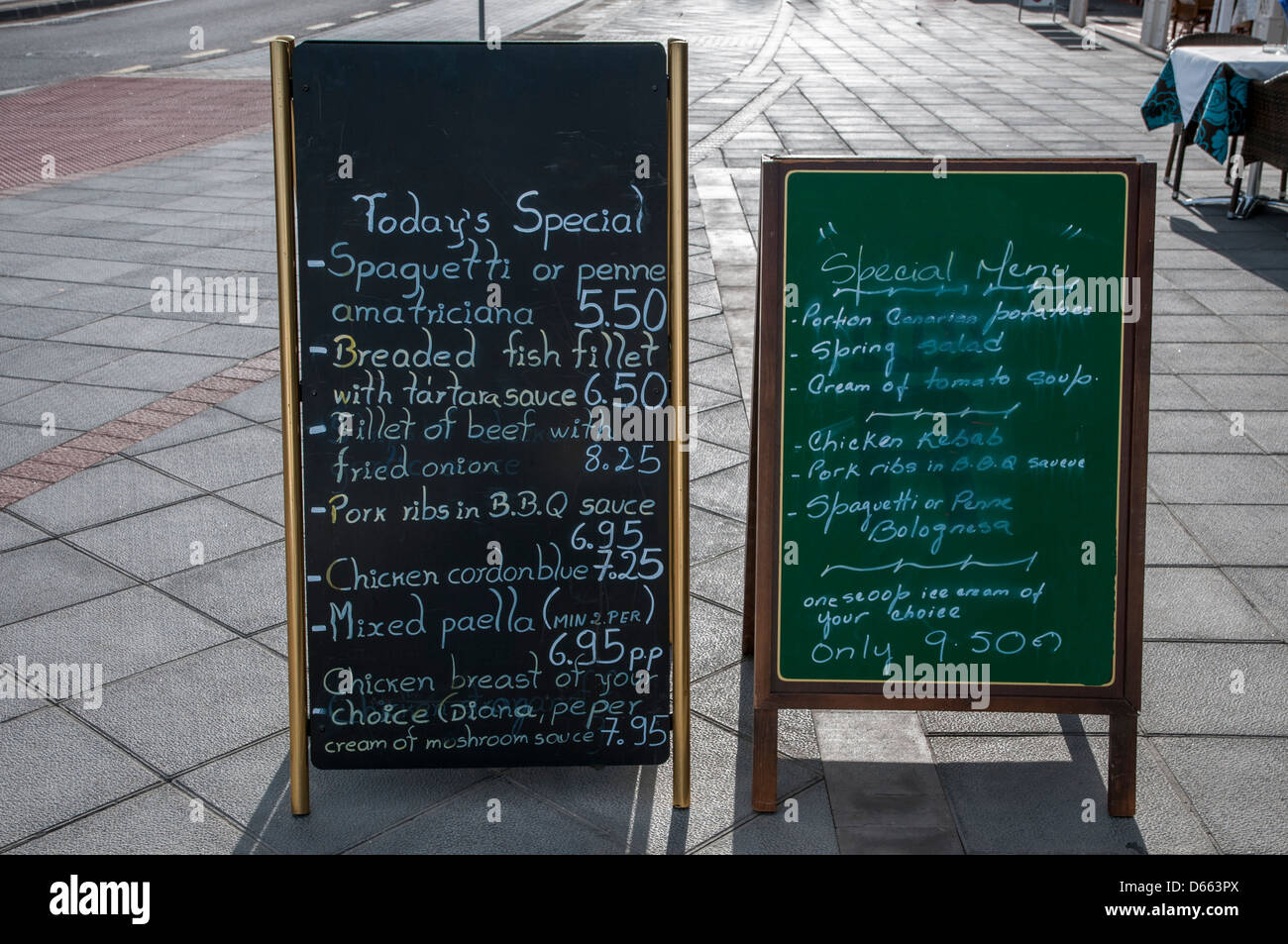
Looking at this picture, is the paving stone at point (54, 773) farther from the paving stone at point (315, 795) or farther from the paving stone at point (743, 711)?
the paving stone at point (743, 711)

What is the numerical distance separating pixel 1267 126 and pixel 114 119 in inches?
470

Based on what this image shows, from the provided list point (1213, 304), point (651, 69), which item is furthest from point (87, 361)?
point (1213, 304)

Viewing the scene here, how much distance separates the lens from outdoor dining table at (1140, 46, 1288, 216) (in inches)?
376

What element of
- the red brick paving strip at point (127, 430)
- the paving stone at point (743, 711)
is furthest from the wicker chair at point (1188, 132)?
the paving stone at point (743, 711)

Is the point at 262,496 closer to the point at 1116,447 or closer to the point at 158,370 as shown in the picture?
the point at 158,370

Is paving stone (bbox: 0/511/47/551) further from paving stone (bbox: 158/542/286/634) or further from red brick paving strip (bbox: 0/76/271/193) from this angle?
red brick paving strip (bbox: 0/76/271/193)

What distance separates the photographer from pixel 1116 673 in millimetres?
3455

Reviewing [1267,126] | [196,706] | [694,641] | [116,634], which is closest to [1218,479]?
[694,641]

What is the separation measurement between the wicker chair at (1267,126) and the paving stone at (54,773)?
28.4 feet

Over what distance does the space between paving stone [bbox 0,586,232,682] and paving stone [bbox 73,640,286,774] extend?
3.3 inches

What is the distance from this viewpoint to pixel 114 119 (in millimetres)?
14477

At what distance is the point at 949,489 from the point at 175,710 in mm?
2406

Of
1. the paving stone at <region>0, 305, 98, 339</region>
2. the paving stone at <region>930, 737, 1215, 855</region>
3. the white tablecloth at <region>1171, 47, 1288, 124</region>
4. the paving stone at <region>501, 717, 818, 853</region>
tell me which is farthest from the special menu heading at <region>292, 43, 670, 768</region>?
the white tablecloth at <region>1171, 47, 1288, 124</region>
